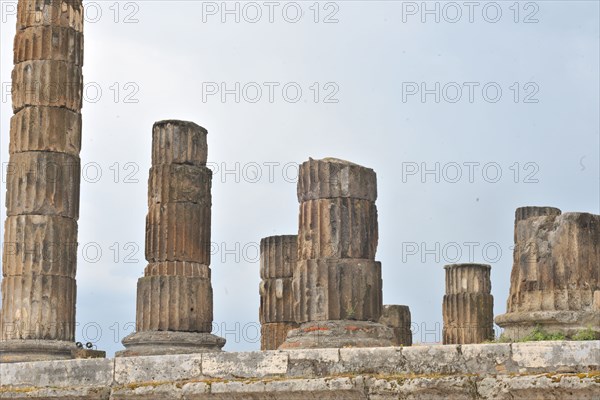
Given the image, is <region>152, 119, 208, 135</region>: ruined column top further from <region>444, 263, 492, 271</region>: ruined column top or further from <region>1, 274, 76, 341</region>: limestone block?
<region>444, 263, 492, 271</region>: ruined column top

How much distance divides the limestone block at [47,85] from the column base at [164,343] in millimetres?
3861

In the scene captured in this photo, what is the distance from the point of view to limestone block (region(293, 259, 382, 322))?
1574 centimetres

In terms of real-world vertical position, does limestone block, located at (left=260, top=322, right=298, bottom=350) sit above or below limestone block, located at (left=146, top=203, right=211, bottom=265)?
below

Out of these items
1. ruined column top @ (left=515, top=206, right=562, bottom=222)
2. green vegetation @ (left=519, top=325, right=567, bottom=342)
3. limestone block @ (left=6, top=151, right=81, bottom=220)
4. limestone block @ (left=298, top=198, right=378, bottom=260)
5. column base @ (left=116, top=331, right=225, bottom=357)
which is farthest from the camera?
ruined column top @ (left=515, top=206, right=562, bottom=222)

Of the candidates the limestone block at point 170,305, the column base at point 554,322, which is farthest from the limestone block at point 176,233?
the column base at point 554,322

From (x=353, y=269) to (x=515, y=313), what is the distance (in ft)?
7.79

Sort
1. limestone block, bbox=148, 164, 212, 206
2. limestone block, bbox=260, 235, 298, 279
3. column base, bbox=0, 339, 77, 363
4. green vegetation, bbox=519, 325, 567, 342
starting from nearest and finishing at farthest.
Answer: green vegetation, bbox=519, 325, 567, 342 → column base, bbox=0, 339, 77, 363 → limestone block, bbox=148, 164, 212, 206 → limestone block, bbox=260, 235, 298, 279

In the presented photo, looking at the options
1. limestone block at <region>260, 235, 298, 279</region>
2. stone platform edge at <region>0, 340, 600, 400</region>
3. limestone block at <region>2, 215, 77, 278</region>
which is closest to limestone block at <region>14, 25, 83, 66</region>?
limestone block at <region>2, 215, 77, 278</region>

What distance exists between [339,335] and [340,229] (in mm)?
1403

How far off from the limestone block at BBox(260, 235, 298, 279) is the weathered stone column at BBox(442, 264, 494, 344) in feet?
18.6

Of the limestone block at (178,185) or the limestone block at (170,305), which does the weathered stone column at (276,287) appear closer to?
the limestone block at (178,185)

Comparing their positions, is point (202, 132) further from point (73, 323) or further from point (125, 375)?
point (125, 375)

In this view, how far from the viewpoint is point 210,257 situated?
20203mm

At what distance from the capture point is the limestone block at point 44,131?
1925 cm
